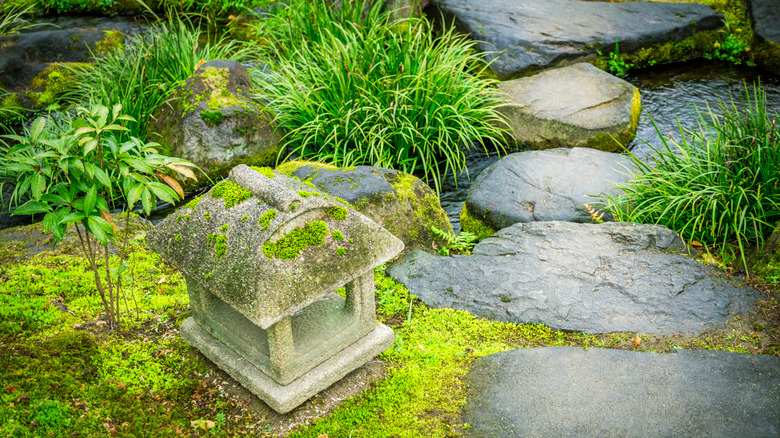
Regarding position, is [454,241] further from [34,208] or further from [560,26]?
[560,26]

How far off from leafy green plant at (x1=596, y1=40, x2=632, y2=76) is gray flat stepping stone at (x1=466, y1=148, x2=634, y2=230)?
301 cm

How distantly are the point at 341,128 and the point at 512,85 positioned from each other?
2.51 meters

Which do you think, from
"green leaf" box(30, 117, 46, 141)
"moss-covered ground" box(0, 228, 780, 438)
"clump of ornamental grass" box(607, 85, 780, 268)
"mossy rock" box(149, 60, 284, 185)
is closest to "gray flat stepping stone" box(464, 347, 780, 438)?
"moss-covered ground" box(0, 228, 780, 438)

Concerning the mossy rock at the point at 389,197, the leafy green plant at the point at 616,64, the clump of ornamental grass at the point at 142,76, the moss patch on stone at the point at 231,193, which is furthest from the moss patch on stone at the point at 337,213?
the leafy green plant at the point at 616,64

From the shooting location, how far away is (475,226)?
18.0 feet

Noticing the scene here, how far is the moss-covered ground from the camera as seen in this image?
9.67ft

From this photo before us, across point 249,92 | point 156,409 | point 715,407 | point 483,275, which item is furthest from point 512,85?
point 156,409

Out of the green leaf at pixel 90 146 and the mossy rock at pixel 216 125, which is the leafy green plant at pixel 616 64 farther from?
the green leaf at pixel 90 146

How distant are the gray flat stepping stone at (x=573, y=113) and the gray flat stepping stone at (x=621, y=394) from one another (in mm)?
3834

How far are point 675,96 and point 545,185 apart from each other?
11.3 ft

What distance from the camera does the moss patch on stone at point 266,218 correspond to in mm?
2682

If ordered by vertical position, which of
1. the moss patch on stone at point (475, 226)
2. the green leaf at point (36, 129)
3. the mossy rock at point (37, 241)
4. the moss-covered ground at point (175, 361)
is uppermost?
the green leaf at point (36, 129)

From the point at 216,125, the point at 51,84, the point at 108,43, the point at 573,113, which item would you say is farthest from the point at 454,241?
the point at 108,43

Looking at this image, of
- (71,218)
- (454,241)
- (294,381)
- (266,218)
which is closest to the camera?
(266,218)
